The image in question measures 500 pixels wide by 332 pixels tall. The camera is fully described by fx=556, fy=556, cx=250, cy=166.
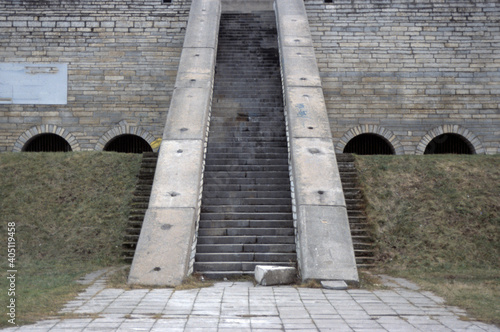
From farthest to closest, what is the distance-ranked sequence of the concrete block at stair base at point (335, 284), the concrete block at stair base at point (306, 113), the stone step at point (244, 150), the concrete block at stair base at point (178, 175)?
the stone step at point (244, 150)
the concrete block at stair base at point (306, 113)
the concrete block at stair base at point (178, 175)
the concrete block at stair base at point (335, 284)

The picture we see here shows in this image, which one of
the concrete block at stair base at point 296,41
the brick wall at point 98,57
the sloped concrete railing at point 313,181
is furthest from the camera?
the brick wall at point 98,57

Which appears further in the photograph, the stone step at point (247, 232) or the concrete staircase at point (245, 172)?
the stone step at point (247, 232)

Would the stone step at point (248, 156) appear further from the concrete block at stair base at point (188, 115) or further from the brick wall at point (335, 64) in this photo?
the brick wall at point (335, 64)

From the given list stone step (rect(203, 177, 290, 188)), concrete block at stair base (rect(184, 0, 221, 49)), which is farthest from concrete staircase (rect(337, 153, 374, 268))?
concrete block at stair base (rect(184, 0, 221, 49))

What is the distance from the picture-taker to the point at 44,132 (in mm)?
15836

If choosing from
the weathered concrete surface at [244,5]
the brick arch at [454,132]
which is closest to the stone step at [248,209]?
the brick arch at [454,132]

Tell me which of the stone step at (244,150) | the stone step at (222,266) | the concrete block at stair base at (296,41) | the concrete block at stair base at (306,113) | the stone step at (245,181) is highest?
the concrete block at stair base at (296,41)

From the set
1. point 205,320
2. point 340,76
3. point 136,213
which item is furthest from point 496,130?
point 205,320

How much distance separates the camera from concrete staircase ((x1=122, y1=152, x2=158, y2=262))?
32.4ft

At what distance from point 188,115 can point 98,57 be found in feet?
22.7

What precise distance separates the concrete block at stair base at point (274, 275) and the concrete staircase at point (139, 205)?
292 centimetres

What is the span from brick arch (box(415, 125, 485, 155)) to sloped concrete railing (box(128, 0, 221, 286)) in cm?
665

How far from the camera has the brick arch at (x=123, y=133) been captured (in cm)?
1583

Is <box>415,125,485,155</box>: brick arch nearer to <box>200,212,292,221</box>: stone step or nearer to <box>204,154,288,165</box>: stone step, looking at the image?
<box>204,154,288,165</box>: stone step
